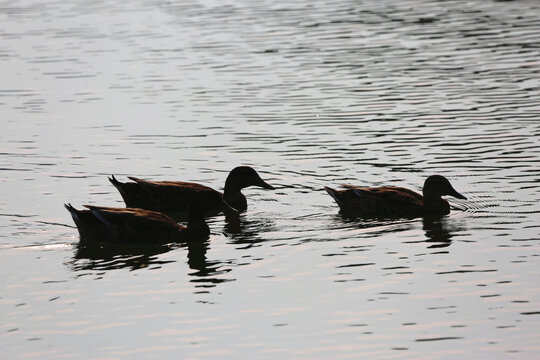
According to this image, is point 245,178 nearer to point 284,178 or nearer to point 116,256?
point 284,178

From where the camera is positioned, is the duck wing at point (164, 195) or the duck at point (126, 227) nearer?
the duck at point (126, 227)

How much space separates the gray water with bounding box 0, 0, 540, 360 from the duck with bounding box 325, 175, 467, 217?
25cm

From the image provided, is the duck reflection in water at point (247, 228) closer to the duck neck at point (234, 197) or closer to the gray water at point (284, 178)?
the gray water at point (284, 178)

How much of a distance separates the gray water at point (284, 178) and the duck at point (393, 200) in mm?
255

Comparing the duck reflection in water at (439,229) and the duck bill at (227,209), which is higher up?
the duck bill at (227,209)

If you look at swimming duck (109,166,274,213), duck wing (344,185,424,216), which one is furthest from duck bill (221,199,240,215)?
duck wing (344,185,424,216)

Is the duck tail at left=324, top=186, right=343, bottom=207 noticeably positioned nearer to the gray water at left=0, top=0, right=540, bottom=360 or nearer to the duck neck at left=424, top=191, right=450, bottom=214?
the gray water at left=0, top=0, right=540, bottom=360

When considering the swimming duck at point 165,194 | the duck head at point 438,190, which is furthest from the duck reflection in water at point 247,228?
the duck head at point 438,190

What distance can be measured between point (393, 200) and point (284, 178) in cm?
318

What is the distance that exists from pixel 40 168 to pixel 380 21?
23.1m

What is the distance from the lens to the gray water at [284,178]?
38.5 ft

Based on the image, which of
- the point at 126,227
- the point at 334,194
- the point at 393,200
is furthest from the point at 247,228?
the point at 393,200

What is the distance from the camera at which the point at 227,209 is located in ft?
58.5

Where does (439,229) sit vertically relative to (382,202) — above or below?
below
